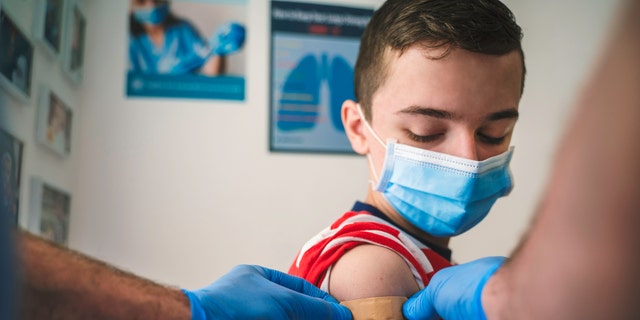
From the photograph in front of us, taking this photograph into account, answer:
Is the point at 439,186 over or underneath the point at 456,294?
over

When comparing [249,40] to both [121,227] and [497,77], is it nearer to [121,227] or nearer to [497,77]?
[121,227]

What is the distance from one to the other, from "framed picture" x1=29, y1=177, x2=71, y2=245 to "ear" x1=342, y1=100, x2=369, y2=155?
1.34m

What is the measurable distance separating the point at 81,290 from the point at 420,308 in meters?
0.45

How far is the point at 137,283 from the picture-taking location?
2.11 feet

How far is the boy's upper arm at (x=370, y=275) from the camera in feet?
2.89

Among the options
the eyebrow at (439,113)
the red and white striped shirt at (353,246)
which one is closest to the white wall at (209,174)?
the eyebrow at (439,113)

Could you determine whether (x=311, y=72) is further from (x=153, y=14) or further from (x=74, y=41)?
(x=74, y=41)

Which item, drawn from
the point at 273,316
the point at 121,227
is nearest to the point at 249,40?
the point at 121,227

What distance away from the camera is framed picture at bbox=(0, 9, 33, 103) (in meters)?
2.00

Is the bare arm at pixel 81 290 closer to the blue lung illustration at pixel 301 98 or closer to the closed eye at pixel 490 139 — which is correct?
the closed eye at pixel 490 139

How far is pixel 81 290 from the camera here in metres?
0.55

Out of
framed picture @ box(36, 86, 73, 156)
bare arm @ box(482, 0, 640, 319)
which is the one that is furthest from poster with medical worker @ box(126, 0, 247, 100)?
bare arm @ box(482, 0, 640, 319)

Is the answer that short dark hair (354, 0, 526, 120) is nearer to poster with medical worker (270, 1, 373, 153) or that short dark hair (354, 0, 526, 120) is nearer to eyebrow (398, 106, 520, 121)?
eyebrow (398, 106, 520, 121)

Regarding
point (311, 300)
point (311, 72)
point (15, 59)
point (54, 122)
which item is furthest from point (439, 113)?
point (311, 72)
